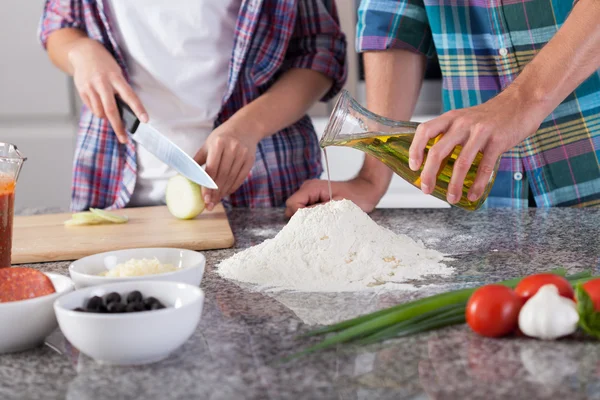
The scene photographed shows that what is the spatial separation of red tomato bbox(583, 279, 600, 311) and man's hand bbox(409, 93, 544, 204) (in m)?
0.31

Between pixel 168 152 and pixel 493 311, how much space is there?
82cm

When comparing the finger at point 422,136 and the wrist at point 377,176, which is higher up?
the finger at point 422,136

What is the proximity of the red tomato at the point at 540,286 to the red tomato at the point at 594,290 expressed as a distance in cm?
2

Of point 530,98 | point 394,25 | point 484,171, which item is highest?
point 394,25

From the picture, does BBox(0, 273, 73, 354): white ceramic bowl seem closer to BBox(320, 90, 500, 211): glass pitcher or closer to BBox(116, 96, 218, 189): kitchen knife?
BBox(320, 90, 500, 211): glass pitcher

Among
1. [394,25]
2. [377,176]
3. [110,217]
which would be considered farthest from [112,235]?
[394,25]

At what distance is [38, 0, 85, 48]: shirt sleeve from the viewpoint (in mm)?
1734

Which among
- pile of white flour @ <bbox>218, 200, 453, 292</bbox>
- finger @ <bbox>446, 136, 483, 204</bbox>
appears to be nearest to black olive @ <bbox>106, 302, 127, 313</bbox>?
pile of white flour @ <bbox>218, 200, 453, 292</bbox>

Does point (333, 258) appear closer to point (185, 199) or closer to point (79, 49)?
point (185, 199)

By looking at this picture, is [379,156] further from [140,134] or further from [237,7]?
[237,7]

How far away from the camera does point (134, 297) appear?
0.79m

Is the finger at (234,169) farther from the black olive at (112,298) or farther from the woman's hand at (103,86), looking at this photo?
the black olive at (112,298)

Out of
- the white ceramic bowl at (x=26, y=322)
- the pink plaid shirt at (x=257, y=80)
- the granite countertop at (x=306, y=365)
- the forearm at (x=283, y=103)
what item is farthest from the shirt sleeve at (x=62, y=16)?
the white ceramic bowl at (x=26, y=322)

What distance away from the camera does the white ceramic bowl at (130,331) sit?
0.73 meters
